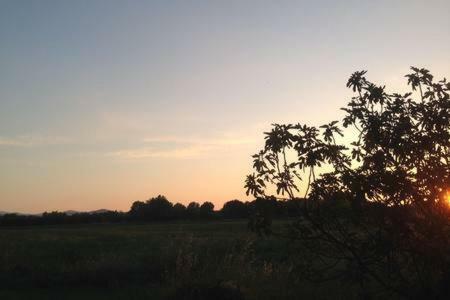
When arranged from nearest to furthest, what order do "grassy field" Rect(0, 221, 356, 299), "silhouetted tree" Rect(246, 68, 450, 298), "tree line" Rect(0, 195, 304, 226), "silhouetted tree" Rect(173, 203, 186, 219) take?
"silhouetted tree" Rect(246, 68, 450, 298)
"grassy field" Rect(0, 221, 356, 299)
"tree line" Rect(0, 195, 304, 226)
"silhouetted tree" Rect(173, 203, 186, 219)

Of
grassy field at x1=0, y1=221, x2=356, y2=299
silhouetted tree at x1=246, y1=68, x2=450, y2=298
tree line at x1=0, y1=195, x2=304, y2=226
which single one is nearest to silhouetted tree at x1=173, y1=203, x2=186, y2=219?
tree line at x1=0, y1=195, x2=304, y2=226

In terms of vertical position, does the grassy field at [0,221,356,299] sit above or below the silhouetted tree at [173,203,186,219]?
below

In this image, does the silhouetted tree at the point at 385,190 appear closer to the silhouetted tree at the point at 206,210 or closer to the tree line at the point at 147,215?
the tree line at the point at 147,215

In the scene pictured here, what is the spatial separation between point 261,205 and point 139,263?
33.2ft

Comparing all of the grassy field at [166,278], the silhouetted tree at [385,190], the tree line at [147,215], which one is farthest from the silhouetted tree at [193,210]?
the silhouetted tree at [385,190]

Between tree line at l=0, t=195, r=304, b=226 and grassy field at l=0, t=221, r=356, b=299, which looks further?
tree line at l=0, t=195, r=304, b=226

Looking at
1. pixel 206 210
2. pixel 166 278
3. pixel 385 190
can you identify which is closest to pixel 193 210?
pixel 206 210

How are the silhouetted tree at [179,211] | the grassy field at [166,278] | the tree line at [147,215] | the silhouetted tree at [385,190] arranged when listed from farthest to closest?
1. the silhouetted tree at [179,211]
2. the tree line at [147,215]
3. the grassy field at [166,278]
4. the silhouetted tree at [385,190]

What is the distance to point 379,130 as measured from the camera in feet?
24.1

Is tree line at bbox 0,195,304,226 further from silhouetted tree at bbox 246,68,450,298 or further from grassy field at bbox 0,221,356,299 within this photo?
silhouetted tree at bbox 246,68,450,298

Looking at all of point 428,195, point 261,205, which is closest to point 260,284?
point 261,205

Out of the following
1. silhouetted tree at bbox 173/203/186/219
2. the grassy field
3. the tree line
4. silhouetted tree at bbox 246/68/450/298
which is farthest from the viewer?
silhouetted tree at bbox 173/203/186/219

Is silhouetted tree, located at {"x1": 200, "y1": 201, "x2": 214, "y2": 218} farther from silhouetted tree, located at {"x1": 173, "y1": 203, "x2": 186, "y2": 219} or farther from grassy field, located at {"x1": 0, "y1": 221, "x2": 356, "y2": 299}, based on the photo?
grassy field, located at {"x1": 0, "y1": 221, "x2": 356, "y2": 299}

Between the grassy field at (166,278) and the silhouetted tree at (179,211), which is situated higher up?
the silhouetted tree at (179,211)
